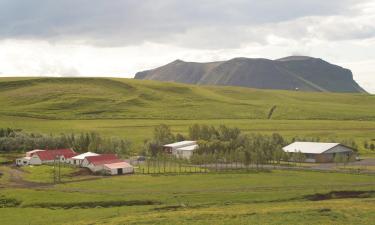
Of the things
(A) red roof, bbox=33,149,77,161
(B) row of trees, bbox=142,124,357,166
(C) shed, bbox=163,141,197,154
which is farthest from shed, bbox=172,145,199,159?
(A) red roof, bbox=33,149,77,161

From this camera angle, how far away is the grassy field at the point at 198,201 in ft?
198

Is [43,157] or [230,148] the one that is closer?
[230,148]

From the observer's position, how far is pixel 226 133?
163625 millimetres

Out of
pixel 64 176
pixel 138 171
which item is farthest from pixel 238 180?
pixel 64 176

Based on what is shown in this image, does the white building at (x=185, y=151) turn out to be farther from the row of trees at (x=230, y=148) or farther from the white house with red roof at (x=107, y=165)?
the white house with red roof at (x=107, y=165)

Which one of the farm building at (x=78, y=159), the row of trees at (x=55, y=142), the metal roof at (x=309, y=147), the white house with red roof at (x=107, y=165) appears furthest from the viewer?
the row of trees at (x=55, y=142)

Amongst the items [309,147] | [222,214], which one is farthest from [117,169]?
[309,147]

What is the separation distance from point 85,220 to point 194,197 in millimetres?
18920

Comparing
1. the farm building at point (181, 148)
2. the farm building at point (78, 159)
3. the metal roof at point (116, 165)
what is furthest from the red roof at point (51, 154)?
the farm building at point (181, 148)

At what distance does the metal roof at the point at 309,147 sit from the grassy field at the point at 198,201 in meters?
40.4

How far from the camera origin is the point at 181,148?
505 feet

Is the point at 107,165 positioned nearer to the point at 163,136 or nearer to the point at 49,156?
the point at 49,156

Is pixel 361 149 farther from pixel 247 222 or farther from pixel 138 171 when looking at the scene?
pixel 247 222

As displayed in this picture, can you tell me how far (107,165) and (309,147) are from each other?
61.3 metres
